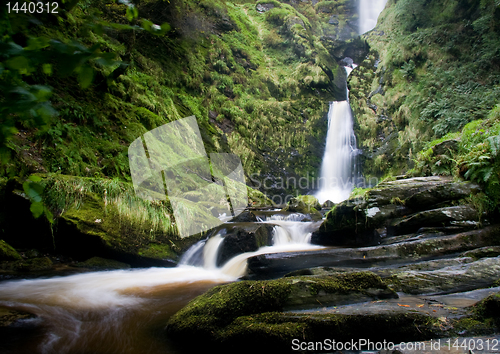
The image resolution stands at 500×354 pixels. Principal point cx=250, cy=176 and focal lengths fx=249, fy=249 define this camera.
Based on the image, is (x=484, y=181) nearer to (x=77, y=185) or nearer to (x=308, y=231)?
(x=308, y=231)

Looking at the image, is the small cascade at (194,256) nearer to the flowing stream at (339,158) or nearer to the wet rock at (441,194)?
the wet rock at (441,194)

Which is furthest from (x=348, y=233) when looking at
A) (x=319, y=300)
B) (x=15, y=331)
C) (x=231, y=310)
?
(x=15, y=331)

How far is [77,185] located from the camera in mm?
5035

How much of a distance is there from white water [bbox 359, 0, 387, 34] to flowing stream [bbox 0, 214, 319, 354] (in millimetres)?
34742

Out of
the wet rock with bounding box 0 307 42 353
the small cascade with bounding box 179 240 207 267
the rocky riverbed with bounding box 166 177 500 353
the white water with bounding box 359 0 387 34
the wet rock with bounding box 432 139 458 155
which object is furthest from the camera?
the white water with bounding box 359 0 387 34

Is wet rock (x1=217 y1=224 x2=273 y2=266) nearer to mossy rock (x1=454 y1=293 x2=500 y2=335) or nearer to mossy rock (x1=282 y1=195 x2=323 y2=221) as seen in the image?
mossy rock (x1=282 y1=195 x2=323 y2=221)

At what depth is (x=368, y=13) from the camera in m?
31.5

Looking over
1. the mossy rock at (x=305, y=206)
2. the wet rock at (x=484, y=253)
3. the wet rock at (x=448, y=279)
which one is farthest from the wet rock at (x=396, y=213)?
the mossy rock at (x=305, y=206)

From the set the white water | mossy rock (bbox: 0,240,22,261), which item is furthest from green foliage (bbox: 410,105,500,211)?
the white water

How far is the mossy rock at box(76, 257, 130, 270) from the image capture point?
4809 millimetres

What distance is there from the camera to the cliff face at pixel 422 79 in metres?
12.3

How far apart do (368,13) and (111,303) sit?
39.6 m

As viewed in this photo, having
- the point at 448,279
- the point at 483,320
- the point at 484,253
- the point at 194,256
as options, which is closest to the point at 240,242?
the point at 194,256

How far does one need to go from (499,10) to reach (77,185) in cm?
2049
